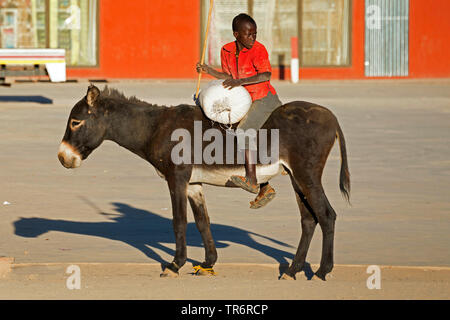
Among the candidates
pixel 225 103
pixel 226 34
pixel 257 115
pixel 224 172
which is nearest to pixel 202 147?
pixel 224 172

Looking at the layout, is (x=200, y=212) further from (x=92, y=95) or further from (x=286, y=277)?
(x=92, y=95)

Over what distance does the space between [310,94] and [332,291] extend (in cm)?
2201

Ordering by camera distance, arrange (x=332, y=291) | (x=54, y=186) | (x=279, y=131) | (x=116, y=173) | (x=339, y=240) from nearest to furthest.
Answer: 1. (x=332, y=291)
2. (x=279, y=131)
3. (x=339, y=240)
4. (x=54, y=186)
5. (x=116, y=173)

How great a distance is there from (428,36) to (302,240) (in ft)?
97.0

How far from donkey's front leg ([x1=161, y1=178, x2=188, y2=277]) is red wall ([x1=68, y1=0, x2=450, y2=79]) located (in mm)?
27782

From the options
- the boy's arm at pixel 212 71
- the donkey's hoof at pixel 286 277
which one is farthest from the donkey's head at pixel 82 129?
the donkey's hoof at pixel 286 277

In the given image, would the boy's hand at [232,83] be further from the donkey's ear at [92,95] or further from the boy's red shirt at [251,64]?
the donkey's ear at [92,95]

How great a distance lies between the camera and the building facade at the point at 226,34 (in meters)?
37.2

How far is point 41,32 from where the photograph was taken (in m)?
37.4

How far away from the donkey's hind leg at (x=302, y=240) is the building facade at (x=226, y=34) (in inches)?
1075

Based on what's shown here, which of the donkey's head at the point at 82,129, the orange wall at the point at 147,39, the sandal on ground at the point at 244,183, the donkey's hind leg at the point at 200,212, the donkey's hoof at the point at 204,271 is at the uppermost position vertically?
the orange wall at the point at 147,39

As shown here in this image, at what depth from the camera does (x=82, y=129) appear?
9.98 metres
